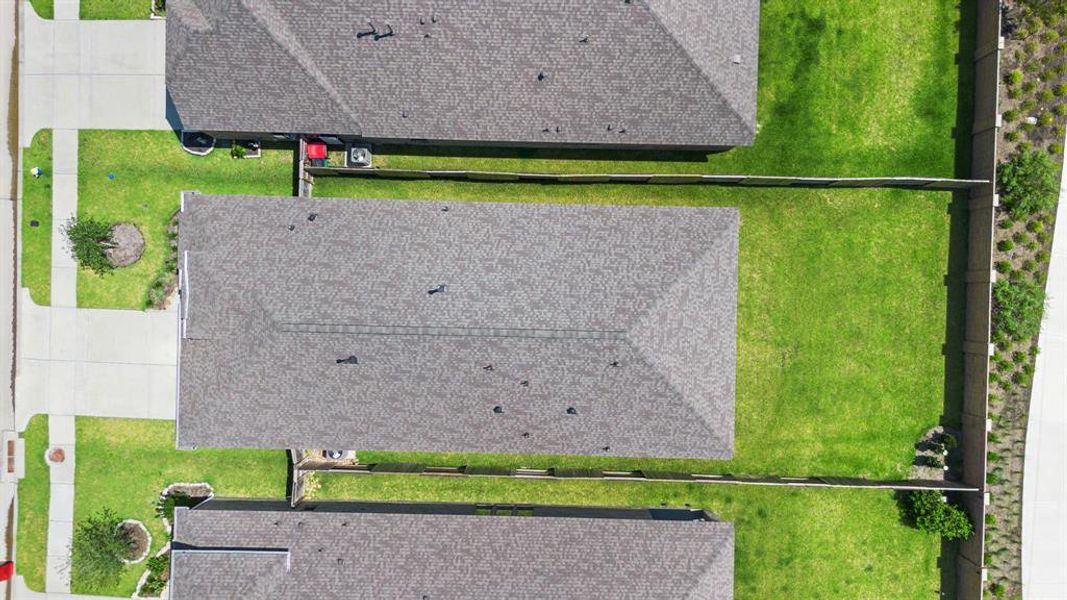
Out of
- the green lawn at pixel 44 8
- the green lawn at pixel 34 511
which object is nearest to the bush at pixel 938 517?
the green lawn at pixel 34 511

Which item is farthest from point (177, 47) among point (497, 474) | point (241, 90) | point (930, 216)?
point (930, 216)

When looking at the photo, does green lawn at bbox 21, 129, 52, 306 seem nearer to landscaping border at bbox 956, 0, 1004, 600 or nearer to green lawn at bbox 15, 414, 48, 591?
green lawn at bbox 15, 414, 48, 591

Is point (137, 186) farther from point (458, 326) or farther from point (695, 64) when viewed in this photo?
point (695, 64)

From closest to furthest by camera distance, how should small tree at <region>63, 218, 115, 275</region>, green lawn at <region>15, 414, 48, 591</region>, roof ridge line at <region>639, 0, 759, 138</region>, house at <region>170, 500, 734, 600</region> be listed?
roof ridge line at <region>639, 0, 759, 138</region>, house at <region>170, 500, 734, 600</region>, small tree at <region>63, 218, 115, 275</region>, green lawn at <region>15, 414, 48, 591</region>

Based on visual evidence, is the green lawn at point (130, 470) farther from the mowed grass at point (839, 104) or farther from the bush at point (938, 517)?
the bush at point (938, 517)

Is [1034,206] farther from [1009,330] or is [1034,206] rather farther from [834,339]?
[834,339]

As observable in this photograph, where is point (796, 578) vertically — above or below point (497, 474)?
below

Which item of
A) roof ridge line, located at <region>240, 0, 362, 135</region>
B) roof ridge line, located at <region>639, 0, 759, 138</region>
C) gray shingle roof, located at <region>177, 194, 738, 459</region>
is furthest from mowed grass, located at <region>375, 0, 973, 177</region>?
gray shingle roof, located at <region>177, 194, 738, 459</region>
